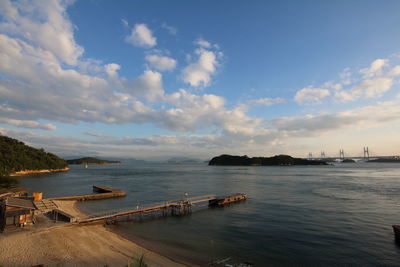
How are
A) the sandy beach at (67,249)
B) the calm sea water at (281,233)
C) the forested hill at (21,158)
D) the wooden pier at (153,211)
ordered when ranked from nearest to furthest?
the sandy beach at (67,249)
the calm sea water at (281,233)
the wooden pier at (153,211)
the forested hill at (21,158)

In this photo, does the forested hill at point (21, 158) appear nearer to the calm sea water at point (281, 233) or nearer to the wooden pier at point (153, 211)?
the wooden pier at point (153, 211)

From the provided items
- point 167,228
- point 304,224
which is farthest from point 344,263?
point 167,228

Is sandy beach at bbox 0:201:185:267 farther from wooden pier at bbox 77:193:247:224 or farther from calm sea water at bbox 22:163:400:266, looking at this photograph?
wooden pier at bbox 77:193:247:224

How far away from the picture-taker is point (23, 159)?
118m

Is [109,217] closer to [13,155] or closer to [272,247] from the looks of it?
[272,247]

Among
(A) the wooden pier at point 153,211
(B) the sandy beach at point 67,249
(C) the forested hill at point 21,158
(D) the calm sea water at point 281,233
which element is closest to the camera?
(B) the sandy beach at point 67,249

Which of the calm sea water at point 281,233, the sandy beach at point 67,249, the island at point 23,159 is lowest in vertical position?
the calm sea water at point 281,233

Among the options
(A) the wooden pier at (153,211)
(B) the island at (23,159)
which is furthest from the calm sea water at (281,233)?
(B) the island at (23,159)

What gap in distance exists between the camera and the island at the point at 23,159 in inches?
4259

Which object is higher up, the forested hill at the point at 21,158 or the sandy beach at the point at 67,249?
the forested hill at the point at 21,158

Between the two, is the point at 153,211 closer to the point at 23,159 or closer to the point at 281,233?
the point at 281,233

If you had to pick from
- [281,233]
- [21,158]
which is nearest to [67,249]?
[281,233]

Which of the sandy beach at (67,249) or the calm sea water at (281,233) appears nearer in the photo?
the sandy beach at (67,249)

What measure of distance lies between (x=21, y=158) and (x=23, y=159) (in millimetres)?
1218
